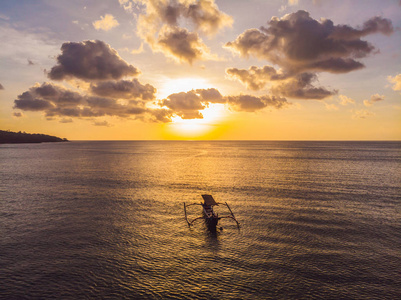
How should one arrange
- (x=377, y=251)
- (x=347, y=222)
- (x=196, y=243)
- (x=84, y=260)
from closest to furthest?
(x=84, y=260)
(x=377, y=251)
(x=196, y=243)
(x=347, y=222)

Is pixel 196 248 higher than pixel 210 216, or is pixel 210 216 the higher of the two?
pixel 210 216

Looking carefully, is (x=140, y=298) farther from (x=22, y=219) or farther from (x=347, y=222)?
(x=347, y=222)

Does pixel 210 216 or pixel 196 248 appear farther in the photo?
pixel 210 216

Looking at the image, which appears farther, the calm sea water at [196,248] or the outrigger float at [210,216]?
the outrigger float at [210,216]

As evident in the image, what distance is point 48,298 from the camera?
812 inches

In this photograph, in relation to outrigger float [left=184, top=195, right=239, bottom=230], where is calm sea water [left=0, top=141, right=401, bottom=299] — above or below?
below

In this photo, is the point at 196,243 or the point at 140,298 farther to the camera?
the point at 196,243

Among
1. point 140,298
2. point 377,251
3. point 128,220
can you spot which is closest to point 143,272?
point 140,298

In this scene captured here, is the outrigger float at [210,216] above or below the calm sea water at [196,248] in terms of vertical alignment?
above

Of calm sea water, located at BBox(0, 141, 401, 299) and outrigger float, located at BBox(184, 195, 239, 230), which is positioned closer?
calm sea water, located at BBox(0, 141, 401, 299)

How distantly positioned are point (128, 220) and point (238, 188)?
35.6 m

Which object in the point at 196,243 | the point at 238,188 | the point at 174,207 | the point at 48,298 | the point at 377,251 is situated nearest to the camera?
the point at 48,298

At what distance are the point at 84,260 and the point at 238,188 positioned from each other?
1853 inches

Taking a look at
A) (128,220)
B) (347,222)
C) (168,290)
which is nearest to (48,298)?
(168,290)
